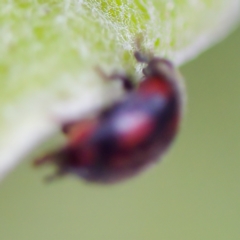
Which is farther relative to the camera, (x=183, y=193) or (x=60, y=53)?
(x=183, y=193)

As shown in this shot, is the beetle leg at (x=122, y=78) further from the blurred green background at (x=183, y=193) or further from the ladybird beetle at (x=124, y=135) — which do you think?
the blurred green background at (x=183, y=193)

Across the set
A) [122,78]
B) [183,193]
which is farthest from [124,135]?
[183,193]

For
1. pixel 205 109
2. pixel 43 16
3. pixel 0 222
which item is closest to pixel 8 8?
pixel 43 16

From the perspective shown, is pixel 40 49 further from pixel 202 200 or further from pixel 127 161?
pixel 202 200

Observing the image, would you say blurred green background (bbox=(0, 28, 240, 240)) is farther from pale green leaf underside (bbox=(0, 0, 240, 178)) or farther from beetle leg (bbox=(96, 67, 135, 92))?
beetle leg (bbox=(96, 67, 135, 92))

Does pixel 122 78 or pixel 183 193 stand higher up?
pixel 183 193

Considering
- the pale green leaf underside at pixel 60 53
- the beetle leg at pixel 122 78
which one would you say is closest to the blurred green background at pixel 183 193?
the pale green leaf underside at pixel 60 53

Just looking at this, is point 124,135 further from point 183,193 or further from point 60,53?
point 183,193
